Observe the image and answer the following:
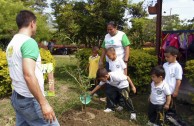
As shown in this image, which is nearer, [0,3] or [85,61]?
[85,61]

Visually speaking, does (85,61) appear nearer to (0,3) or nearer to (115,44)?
(115,44)

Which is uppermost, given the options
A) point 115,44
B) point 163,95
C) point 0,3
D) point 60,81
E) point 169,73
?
point 0,3

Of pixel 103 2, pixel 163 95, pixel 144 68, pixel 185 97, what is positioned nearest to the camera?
pixel 163 95

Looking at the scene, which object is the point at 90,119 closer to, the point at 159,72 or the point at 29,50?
the point at 159,72

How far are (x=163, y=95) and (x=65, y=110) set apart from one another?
181cm

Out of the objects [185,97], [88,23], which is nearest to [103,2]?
[88,23]

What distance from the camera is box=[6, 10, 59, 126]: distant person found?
284 centimetres

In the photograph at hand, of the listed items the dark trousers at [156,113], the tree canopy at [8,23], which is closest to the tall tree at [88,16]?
the tree canopy at [8,23]

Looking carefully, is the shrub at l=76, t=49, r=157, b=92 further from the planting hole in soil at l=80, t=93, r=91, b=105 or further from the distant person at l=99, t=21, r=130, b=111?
the planting hole in soil at l=80, t=93, r=91, b=105

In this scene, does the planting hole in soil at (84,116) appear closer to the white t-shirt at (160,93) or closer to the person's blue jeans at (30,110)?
the white t-shirt at (160,93)

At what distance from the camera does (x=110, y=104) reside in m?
5.74

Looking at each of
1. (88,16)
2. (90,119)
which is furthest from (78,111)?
(88,16)

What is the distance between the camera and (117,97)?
230 inches

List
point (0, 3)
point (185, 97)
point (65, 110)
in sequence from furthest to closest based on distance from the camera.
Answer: point (0, 3)
point (185, 97)
point (65, 110)
